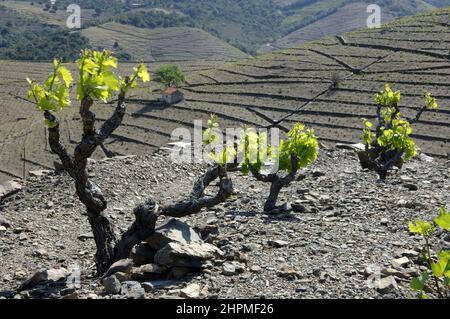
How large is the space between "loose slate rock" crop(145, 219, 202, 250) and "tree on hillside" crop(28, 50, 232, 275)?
142mm

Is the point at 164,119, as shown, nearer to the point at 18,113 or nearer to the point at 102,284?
the point at 18,113

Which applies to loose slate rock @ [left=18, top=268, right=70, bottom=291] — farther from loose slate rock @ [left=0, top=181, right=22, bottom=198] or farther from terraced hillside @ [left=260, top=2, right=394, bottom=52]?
terraced hillside @ [left=260, top=2, right=394, bottom=52]

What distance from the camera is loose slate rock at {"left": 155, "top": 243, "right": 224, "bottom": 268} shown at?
25.4 feet

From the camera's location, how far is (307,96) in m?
50.2

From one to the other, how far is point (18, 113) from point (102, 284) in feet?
203

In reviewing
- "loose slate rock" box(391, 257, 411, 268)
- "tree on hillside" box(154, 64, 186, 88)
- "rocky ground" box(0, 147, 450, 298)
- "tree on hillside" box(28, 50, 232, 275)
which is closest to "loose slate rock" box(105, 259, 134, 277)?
"rocky ground" box(0, 147, 450, 298)

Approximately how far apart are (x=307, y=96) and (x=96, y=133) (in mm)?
43576

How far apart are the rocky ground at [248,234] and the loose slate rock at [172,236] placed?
0.15 meters

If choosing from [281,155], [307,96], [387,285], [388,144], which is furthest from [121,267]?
[307,96]

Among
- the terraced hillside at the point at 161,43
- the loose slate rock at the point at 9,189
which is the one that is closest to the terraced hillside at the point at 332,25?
the terraced hillside at the point at 161,43

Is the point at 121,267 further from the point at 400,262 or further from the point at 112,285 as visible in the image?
the point at 400,262

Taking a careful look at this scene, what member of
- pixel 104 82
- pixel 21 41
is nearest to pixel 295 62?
pixel 104 82

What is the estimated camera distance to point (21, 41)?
145500mm

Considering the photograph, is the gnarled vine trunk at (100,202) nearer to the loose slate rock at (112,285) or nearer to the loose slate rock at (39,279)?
the loose slate rock at (39,279)
